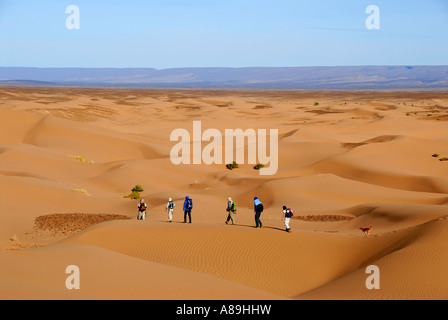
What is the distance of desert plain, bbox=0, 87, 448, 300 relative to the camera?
11.3 m

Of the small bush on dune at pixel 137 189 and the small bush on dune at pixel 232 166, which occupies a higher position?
the small bush on dune at pixel 232 166

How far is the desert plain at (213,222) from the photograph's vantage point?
446 inches

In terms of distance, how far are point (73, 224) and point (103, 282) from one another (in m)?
9.24

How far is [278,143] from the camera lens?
4512 cm

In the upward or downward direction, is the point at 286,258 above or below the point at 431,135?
below

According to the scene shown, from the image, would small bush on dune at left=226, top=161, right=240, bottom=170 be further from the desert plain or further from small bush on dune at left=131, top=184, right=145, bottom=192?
small bush on dune at left=131, top=184, right=145, bottom=192

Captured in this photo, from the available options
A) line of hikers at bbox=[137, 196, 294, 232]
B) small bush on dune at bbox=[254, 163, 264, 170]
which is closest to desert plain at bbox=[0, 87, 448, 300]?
line of hikers at bbox=[137, 196, 294, 232]

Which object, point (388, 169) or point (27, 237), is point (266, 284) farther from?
point (388, 169)
